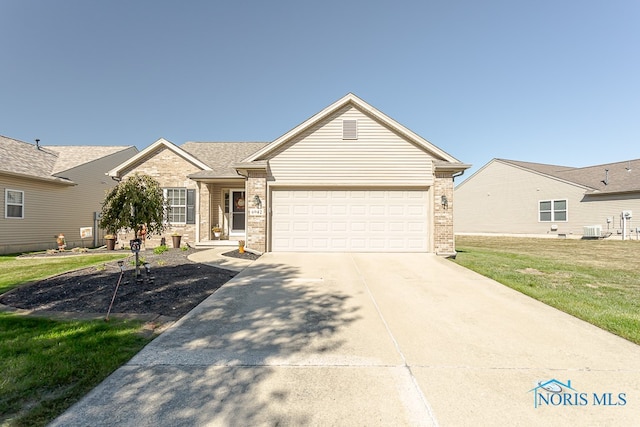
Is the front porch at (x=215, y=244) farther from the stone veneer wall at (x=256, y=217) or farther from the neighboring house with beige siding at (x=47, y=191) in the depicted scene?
the neighboring house with beige siding at (x=47, y=191)

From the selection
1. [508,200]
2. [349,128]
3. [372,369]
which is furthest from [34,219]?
[508,200]

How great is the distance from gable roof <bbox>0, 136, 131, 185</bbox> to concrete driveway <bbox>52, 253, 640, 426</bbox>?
1475 centimetres

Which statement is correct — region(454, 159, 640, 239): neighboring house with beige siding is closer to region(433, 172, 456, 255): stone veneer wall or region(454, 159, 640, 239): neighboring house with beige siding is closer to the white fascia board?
region(433, 172, 456, 255): stone veneer wall

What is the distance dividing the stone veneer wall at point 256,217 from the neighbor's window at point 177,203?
469 cm

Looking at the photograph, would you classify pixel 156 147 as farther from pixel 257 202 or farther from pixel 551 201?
pixel 551 201

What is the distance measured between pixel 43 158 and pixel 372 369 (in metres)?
21.3

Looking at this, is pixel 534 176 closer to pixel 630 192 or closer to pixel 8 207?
pixel 630 192

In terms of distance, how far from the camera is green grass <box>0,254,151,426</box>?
2303mm

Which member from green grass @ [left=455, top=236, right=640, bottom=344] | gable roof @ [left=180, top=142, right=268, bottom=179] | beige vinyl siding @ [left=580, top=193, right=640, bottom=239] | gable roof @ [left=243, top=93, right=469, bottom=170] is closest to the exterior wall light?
gable roof @ [left=243, top=93, right=469, bottom=170]

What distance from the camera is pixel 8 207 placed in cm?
1242

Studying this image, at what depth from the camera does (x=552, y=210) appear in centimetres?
2159

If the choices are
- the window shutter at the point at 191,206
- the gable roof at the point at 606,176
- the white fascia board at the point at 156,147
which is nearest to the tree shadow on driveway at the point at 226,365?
the window shutter at the point at 191,206

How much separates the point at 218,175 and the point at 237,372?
35.3 ft

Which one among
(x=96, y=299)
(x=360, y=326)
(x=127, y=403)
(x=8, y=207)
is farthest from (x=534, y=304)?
(x=8, y=207)
